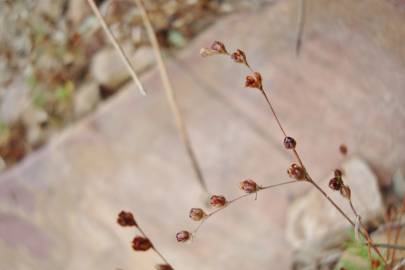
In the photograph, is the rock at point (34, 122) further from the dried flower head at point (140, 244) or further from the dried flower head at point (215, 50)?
the dried flower head at point (215, 50)

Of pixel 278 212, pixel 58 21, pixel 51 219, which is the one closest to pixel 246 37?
pixel 278 212

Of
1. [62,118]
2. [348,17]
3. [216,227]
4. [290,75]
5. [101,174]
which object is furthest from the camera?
[62,118]

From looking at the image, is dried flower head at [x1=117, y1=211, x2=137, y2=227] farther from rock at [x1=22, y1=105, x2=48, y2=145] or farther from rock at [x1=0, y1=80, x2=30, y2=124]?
rock at [x1=0, y1=80, x2=30, y2=124]

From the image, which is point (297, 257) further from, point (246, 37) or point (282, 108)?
point (246, 37)

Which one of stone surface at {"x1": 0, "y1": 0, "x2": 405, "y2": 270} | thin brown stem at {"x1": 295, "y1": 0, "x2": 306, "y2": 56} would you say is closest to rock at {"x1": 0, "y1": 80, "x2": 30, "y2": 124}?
stone surface at {"x1": 0, "y1": 0, "x2": 405, "y2": 270}

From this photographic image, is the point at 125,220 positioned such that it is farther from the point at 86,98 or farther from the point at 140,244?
the point at 86,98

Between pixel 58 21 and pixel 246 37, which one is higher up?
pixel 58 21

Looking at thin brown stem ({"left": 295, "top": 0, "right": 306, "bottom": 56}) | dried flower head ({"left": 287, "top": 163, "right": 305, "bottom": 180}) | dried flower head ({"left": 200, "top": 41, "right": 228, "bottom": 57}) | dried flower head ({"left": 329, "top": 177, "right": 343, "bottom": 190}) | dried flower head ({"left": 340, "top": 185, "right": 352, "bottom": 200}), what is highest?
thin brown stem ({"left": 295, "top": 0, "right": 306, "bottom": 56})
